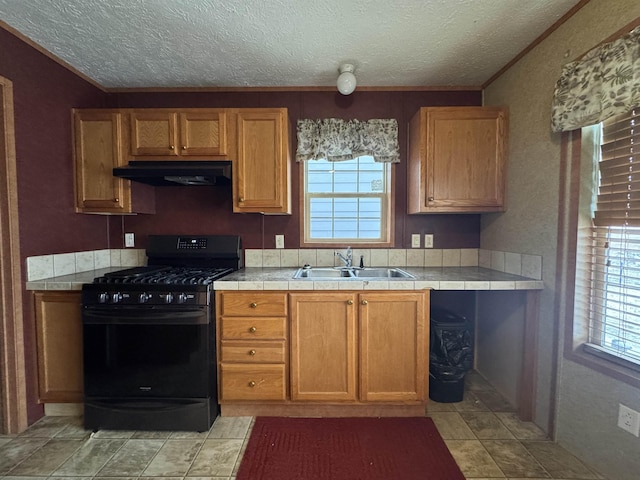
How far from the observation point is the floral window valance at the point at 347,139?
2.48m

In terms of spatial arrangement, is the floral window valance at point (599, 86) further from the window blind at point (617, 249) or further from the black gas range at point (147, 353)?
the black gas range at point (147, 353)

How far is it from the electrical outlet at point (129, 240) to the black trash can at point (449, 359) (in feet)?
8.54

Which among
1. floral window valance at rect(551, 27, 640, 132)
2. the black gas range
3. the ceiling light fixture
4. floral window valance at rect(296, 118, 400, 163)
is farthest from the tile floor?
the ceiling light fixture

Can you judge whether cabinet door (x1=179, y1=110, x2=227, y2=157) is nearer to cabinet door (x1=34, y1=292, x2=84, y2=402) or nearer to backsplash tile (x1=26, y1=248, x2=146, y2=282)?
backsplash tile (x1=26, y1=248, x2=146, y2=282)

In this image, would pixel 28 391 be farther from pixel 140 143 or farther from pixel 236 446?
pixel 140 143

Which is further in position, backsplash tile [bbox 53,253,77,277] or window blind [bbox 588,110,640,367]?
backsplash tile [bbox 53,253,77,277]

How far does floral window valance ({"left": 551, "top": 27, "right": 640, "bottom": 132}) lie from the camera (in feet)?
4.28

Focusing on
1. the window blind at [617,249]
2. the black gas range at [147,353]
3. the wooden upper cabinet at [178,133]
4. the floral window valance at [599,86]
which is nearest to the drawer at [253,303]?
the black gas range at [147,353]

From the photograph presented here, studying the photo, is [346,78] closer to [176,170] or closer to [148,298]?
[176,170]

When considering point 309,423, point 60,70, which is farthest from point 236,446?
point 60,70

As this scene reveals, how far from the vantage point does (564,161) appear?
66.5 inches

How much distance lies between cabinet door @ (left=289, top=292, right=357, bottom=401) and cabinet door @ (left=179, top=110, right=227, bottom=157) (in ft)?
4.10

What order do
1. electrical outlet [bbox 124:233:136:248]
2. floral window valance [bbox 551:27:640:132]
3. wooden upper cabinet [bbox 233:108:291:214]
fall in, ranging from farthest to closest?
electrical outlet [bbox 124:233:136:248] → wooden upper cabinet [bbox 233:108:291:214] → floral window valance [bbox 551:27:640:132]

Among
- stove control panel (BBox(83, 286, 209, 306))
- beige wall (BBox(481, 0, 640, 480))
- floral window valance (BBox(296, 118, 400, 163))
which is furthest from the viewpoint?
floral window valance (BBox(296, 118, 400, 163))
